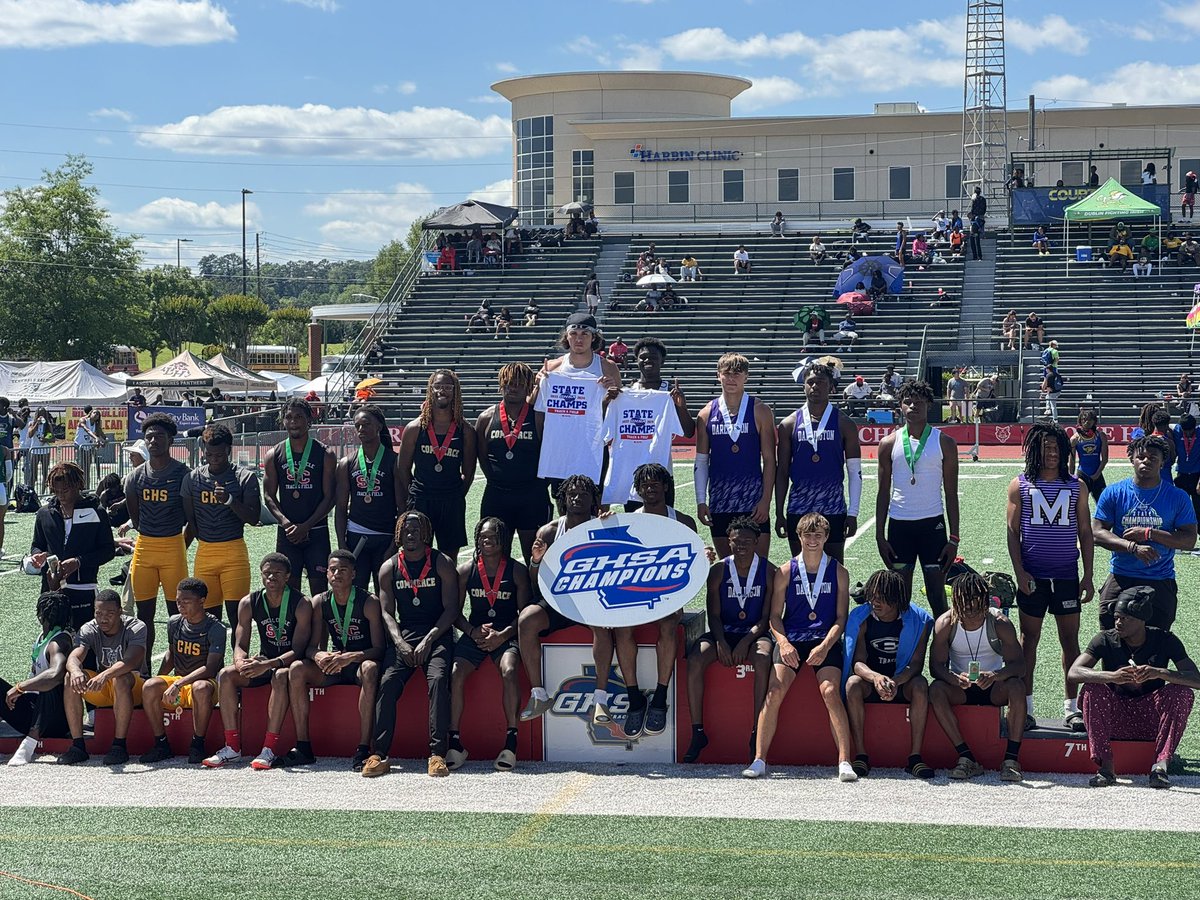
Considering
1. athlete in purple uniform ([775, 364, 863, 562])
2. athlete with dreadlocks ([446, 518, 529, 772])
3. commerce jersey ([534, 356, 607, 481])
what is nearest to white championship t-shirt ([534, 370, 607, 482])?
commerce jersey ([534, 356, 607, 481])

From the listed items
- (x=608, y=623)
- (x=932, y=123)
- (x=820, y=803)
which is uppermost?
(x=932, y=123)

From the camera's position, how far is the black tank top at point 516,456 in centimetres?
920

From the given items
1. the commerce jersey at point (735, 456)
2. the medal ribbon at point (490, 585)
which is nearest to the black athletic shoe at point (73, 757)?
the medal ribbon at point (490, 585)

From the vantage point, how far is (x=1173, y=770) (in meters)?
7.58

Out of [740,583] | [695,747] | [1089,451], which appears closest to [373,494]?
[740,583]

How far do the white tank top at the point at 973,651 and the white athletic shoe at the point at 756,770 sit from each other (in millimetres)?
1153

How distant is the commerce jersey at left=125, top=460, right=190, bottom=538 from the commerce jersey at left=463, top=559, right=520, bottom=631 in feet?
8.46

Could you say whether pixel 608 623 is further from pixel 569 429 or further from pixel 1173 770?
pixel 1173 770

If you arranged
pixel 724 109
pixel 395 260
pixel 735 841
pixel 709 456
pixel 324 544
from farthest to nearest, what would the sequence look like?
pixel 395 260 < pixel 724 109 < pixel 324 544 < pixel 709 456 < pixel 735 841

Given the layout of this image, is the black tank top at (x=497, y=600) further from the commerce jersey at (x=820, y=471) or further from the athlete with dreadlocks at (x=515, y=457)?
the commerce jersey at (x=820, y=471)

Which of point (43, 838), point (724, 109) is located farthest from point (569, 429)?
point (724, 109)

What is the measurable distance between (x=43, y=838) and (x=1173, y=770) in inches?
225

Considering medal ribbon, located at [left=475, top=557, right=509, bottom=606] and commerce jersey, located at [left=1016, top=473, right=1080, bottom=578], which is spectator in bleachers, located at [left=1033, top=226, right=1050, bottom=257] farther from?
medal ribbon, located at [left=475, top=557, right=509, bottom=606]

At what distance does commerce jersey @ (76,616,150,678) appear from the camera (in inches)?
334
